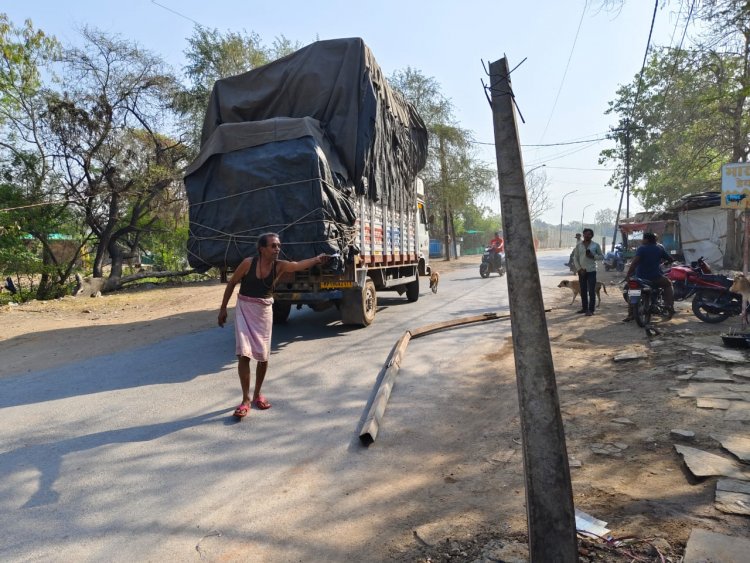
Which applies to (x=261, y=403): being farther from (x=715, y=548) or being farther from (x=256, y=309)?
(x=715, y=548)

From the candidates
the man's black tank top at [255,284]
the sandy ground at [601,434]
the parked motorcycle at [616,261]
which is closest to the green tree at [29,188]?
the sandy ground at [601,434]

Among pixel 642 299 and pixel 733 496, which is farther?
pixel 642 299

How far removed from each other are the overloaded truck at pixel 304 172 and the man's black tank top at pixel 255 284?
80.0 inches

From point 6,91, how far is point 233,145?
12.6 m

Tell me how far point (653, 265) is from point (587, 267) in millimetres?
1412

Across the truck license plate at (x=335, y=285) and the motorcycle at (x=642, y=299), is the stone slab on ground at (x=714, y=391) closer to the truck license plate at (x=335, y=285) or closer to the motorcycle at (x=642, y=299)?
the motorcycle at (x=642, y=299)

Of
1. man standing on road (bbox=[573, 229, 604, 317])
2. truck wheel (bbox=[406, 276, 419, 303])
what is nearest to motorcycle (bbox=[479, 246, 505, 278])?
truck wheel (bbox=[406, 276, 419, 303])

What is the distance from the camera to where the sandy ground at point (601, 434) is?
2.59m

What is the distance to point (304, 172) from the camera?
686cm

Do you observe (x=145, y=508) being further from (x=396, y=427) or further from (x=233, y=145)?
(x=233, y=145)

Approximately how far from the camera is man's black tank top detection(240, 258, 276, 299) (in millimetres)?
4699

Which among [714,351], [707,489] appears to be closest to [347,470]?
[707,489]

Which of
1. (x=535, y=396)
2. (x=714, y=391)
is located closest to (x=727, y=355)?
(x=714, y=391)

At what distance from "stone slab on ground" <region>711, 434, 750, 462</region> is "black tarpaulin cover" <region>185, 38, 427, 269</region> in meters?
4.72
